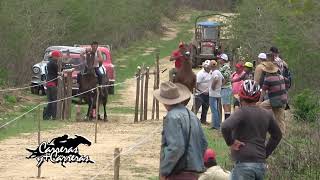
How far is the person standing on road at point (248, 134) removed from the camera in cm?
817

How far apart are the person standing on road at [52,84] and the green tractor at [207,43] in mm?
21090

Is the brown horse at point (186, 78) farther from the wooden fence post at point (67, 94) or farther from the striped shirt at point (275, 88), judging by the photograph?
the wooden fence post at point (67, 94)

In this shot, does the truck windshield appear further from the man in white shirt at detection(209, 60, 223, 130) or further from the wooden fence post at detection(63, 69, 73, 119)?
the man in white shirt at detection(209, 60, 223, 130)

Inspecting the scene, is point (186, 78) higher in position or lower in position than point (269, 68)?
higher

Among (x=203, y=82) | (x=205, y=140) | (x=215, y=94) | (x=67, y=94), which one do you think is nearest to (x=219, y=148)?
(x=215, y=94)

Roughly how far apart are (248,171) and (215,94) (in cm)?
1005

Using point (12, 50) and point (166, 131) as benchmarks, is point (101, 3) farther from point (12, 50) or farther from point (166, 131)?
point (166, 131)

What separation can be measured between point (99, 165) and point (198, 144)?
5493 mm

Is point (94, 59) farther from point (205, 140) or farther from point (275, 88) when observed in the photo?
point (205, 140)

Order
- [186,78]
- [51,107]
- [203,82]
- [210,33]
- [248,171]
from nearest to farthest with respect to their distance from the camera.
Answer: [248,171]
[186,78]
[203,82]
[51,107]
[210,33]

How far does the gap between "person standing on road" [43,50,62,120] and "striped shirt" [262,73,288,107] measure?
24.4ft

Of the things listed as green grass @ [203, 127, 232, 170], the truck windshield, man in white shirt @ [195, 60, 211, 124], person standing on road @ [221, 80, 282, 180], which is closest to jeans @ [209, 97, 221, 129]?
green grass @ [203, 127, 232, 170]

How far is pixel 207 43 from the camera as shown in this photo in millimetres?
43062

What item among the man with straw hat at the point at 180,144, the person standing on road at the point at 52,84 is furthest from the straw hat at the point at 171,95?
the person standing on road at the point at 52,84
